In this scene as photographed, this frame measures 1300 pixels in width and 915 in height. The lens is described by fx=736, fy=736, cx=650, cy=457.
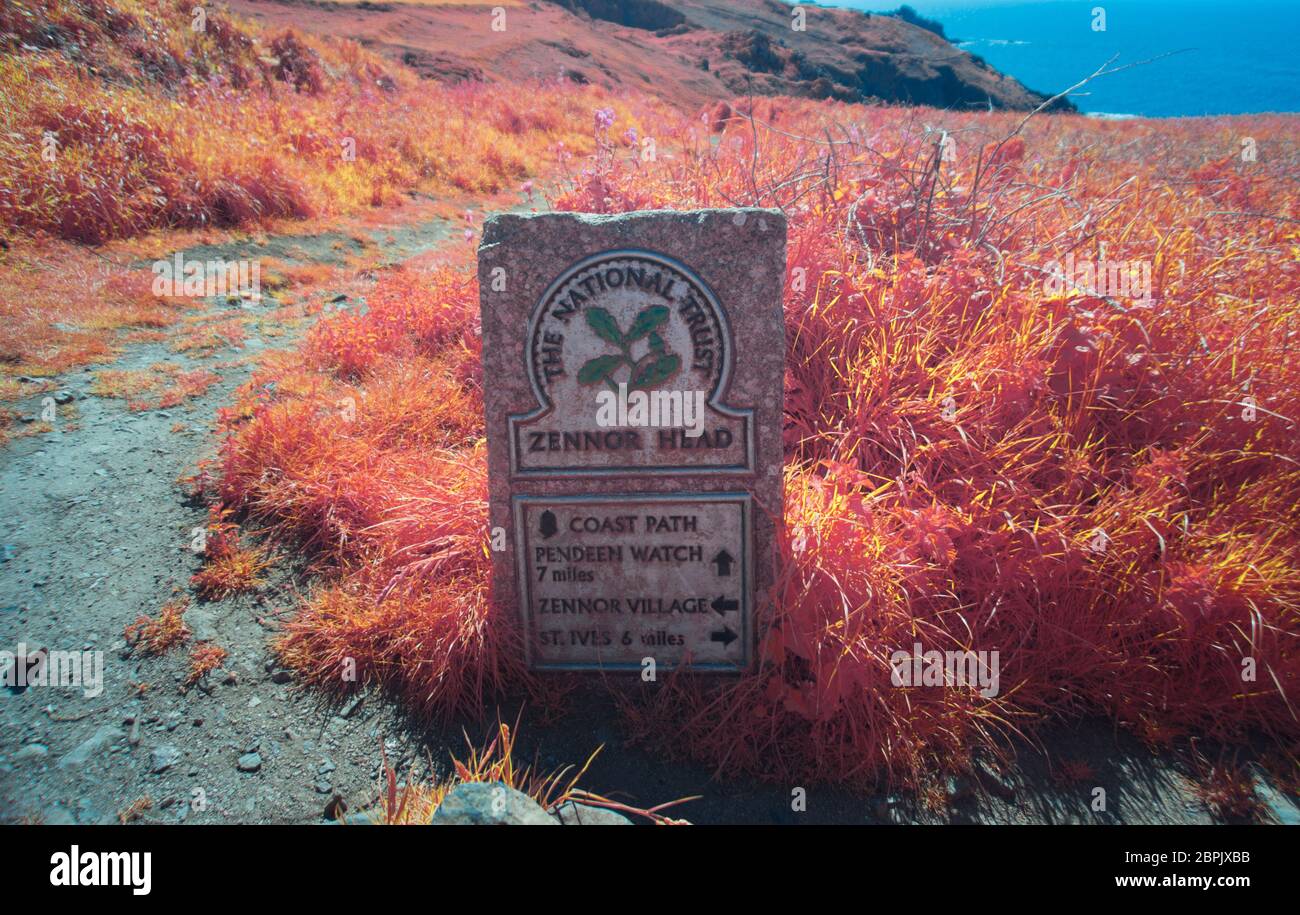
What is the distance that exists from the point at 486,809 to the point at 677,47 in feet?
109

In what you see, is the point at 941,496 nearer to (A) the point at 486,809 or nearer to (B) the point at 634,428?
(B) the point at 634,428

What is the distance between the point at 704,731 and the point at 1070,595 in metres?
1.42

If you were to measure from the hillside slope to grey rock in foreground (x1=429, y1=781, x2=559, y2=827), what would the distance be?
50.5 feet

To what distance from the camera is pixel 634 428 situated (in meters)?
2.44

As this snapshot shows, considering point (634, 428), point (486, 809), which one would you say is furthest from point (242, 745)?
point (634, 428)

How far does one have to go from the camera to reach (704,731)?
238cm

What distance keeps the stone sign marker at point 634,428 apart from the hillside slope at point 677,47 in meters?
14.1

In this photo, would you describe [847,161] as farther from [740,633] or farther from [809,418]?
[740,633]

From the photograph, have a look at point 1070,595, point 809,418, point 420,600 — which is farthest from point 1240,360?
point 420,600

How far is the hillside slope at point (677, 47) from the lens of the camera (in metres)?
19.5

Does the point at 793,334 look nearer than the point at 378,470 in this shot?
No

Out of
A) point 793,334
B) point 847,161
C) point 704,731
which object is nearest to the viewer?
point 704,731
